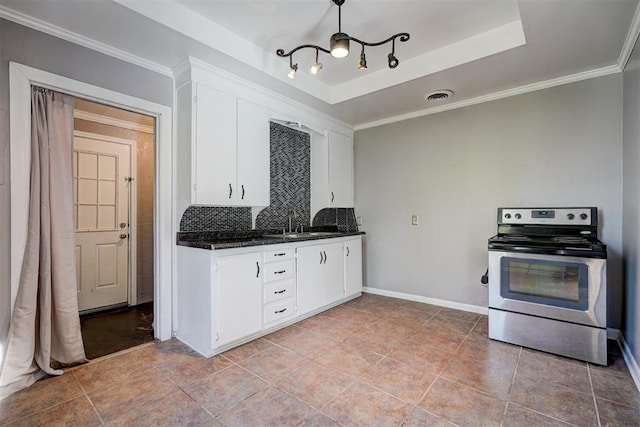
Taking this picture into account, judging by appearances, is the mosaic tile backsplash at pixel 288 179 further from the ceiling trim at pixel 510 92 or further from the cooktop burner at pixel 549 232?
the cooktop burner at pixel 549 232

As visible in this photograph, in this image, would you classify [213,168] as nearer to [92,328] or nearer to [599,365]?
[92,328]

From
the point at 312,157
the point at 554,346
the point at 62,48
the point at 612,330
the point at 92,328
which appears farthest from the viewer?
the point at 312,157

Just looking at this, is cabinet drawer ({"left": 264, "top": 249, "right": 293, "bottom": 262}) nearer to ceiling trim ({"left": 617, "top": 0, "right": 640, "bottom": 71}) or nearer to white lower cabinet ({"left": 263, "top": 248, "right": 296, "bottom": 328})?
white lower cabinet ({"left": 263, "top": 248, "right": 296, "bottom": 328})

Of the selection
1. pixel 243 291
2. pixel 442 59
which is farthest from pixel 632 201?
pixel 243 291

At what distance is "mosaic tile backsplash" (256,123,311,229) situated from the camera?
349 centimetres

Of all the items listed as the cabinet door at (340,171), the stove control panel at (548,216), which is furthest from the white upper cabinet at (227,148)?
the stove control panel at (548,216)

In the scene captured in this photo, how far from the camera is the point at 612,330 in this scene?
2.61 meters

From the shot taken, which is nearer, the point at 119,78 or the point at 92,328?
the point at 119,78

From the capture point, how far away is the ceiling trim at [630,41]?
1989mm

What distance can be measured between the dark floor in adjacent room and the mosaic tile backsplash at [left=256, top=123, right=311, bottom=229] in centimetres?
155

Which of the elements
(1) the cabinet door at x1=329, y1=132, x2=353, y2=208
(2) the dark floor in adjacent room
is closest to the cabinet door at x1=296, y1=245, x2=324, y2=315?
(1) the cabinet door at x1=329, y1=132, x2=353, y2=208

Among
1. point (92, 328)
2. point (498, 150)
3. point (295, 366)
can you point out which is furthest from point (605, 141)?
point (92, 328)

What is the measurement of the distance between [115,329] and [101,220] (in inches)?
54.9

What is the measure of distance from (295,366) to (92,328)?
2266 millimetres
